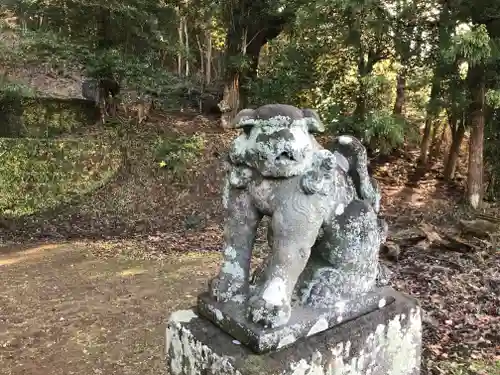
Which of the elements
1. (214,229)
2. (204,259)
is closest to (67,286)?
(204,259)

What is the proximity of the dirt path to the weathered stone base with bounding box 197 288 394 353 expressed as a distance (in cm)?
168

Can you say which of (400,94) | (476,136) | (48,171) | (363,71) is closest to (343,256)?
(476,136)

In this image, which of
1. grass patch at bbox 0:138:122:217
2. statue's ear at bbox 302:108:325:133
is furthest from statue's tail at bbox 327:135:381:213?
grass patch at bbox 0:138:122:217

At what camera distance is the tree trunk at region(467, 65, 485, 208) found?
7164 millimetres

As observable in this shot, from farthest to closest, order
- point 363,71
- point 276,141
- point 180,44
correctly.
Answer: point 180,44
point 363,71
point 276,141

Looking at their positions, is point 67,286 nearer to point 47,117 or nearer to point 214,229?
point 214,229

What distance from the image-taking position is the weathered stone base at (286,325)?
176 centimetres

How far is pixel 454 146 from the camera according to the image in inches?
345

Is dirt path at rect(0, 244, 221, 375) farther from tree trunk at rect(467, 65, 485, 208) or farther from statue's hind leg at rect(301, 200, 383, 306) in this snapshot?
tree trunk at rect(467, 65, 485, 208)

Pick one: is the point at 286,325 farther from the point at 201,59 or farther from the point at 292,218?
the point at 201,59

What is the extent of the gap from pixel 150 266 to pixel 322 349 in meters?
4.12

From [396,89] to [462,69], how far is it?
1.79 metres

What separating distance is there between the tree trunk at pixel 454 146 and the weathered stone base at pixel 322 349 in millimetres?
6712

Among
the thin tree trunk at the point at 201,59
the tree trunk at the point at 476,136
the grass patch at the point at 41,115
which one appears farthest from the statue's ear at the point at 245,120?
the thin tree trunk at the point at 201,59
